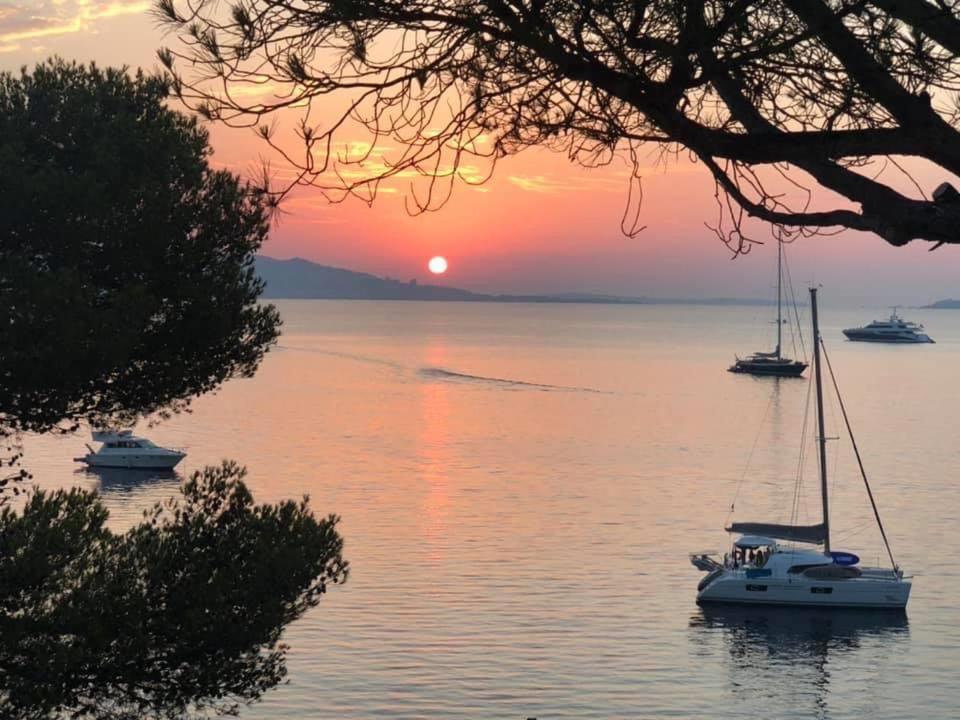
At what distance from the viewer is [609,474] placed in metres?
57.8

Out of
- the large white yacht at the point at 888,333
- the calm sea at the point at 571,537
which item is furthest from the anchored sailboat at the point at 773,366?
the large white yacht at the point at 888,333

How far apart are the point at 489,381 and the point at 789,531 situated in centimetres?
6477

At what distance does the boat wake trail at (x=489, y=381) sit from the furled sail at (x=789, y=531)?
5772cm

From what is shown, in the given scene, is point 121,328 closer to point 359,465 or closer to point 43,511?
point 43,511

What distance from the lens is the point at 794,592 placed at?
119ft

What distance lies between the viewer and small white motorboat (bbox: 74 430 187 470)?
185 feet

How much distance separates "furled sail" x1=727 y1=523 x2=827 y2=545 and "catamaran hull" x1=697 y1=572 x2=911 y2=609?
90.3 inches

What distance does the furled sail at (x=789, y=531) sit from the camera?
38.4 meters

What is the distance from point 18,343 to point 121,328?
789 mm

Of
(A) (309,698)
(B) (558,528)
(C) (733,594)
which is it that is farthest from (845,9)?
(B) (558,528)

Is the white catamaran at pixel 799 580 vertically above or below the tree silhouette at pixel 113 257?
below

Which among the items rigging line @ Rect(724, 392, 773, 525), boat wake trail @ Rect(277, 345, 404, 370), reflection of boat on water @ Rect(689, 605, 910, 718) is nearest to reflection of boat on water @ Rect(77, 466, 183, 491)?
rigging line @ Rect(724, 392, 773, 525)

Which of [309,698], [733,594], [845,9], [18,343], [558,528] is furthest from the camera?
[558,528]

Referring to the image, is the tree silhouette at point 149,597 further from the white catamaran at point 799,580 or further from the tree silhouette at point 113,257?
the white catamaran at point 799,580
